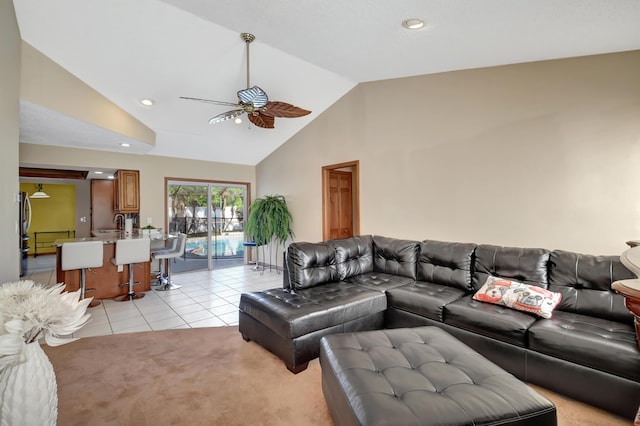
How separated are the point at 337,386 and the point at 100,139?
4.82 metres

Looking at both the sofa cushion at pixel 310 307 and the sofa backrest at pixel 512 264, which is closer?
the sofa cushion at pixel 310 307

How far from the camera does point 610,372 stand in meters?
1.79

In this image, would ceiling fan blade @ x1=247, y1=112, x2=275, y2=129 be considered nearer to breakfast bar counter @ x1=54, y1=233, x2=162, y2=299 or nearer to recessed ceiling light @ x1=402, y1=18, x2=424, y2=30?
recessed ceiling light @ x1=402, y1=18, x2=424, y2=30

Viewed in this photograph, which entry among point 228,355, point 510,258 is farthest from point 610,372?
point 228,355

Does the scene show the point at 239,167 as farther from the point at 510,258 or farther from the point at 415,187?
the point at 510,258

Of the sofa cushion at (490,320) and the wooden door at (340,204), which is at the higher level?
the wooden door at (340,204)

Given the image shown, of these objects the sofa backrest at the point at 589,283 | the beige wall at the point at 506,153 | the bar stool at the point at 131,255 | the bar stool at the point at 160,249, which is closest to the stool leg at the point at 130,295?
the bar stool at the point at 131,255

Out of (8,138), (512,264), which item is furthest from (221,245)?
(512,264)

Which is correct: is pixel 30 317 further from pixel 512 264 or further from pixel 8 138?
pixel 512 264

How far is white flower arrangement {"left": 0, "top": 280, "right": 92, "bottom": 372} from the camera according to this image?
89 centimetres

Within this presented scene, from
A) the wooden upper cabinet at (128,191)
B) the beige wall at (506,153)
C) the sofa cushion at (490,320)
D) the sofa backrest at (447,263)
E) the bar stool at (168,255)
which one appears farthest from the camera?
the wooden upper cabinet at (128,191)

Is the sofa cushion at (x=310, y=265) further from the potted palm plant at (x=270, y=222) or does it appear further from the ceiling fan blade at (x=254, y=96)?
the potted palm plant at (x=270, y=222)

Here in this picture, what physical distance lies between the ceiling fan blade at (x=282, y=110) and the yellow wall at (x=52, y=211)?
908cm

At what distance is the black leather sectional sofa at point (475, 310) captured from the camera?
188cm
